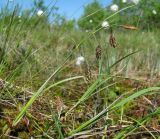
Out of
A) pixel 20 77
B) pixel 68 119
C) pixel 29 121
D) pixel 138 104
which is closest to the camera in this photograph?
pixel 29 121

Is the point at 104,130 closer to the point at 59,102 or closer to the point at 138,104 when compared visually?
the point at 59,102

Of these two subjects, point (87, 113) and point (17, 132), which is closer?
point (17, 132)

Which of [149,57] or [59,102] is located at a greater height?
[149,57]

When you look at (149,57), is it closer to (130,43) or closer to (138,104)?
(130,43)

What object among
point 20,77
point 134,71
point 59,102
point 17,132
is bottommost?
point 17,132

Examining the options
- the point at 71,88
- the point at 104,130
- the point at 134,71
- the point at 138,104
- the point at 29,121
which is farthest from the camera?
the point at 134,71

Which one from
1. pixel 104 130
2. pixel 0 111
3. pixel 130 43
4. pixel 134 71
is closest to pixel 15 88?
pixel 0 111

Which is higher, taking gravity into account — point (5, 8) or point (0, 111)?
point (5, 8)

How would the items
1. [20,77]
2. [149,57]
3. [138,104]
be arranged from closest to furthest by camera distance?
[20,77] → [138,104] → [149,57]

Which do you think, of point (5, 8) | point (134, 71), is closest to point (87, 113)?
point (5, 8)
